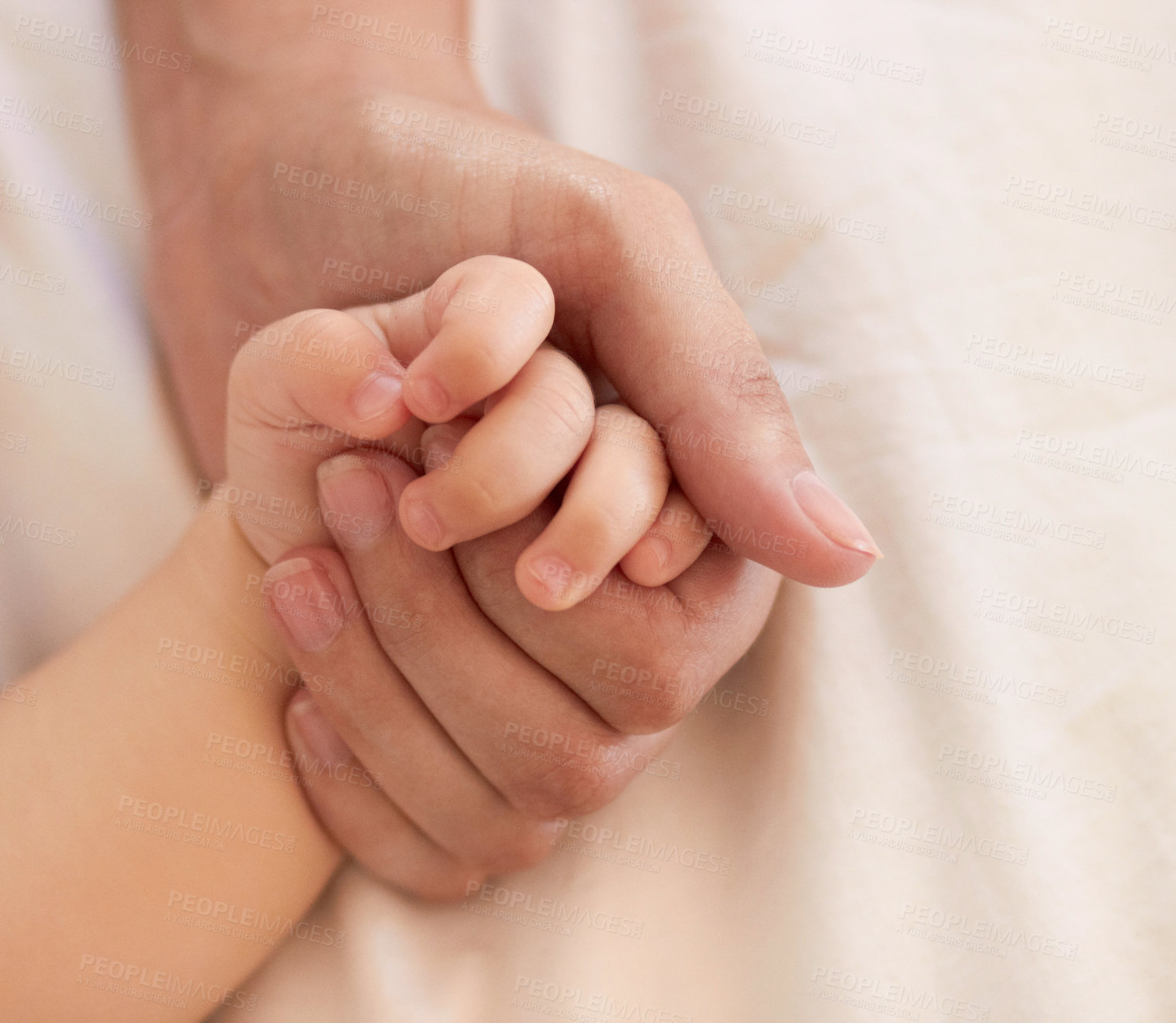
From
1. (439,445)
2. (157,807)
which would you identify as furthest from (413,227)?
(157,807)

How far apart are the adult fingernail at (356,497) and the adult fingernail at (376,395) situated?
0.08m

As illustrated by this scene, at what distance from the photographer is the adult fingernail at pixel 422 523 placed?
22.2 inches

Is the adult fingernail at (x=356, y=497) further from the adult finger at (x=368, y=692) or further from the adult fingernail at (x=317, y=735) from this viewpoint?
the adult fingernail at (x=317, y=735)

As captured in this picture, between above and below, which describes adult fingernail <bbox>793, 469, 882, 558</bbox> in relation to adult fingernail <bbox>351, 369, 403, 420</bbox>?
below

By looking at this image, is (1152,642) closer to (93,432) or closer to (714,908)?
(714,908)

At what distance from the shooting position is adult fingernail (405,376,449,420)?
1.74 feet

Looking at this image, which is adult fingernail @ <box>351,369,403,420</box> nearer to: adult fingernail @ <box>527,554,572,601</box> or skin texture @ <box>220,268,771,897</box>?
skin texture @ <box>220,268,771,897</box>

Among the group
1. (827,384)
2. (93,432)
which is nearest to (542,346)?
(827,384)

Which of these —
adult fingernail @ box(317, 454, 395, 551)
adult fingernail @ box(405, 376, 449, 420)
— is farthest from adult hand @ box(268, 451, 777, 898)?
adult fingernail @ box(405, 376, 449, 420)

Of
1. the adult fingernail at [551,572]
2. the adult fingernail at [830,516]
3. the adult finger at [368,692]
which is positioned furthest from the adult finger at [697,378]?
the adult finger at [368,692]

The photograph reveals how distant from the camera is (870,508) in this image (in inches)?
27.9

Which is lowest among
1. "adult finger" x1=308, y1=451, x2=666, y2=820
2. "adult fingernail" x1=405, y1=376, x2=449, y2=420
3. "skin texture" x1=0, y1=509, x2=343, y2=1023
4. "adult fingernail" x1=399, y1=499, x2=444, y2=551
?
"skin texture" x1=0, y1=509, x2=343, y2=1023

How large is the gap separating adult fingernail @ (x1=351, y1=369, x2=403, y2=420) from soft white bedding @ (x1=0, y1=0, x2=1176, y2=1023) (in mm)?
227

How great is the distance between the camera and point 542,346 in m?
0.64
